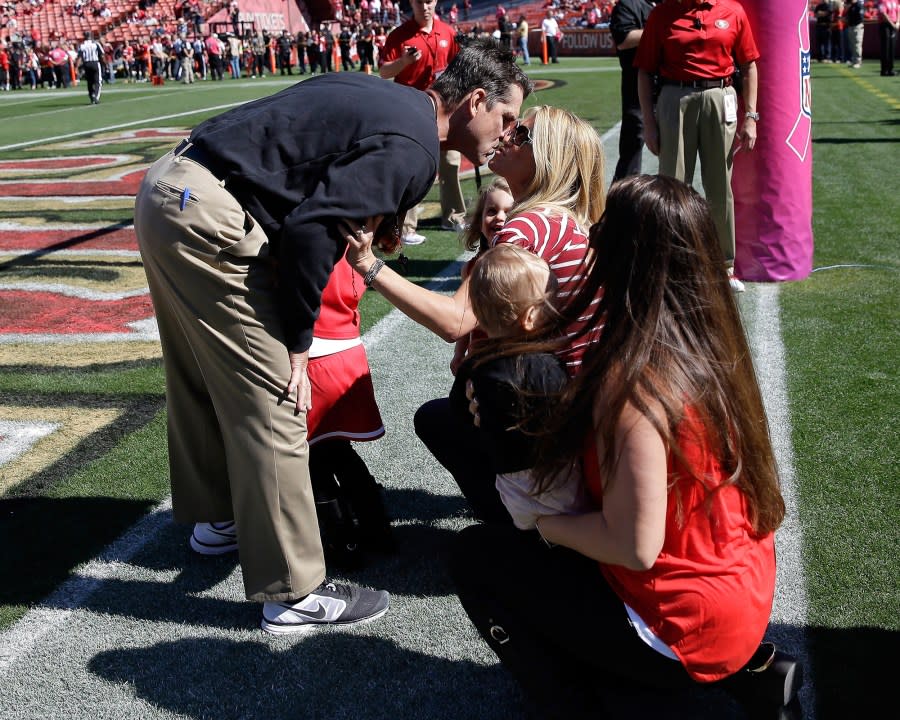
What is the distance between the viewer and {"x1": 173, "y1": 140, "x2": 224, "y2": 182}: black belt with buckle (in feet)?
8.20

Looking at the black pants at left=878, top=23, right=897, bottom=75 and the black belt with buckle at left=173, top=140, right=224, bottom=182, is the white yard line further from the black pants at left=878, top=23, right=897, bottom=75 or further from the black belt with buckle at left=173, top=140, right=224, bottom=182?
the black pants at left=878, top=23, right=897, bottom=75

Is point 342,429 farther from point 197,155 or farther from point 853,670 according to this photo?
point 853,670

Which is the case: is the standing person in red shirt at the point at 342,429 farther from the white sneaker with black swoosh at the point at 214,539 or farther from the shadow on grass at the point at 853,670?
the shadow on grass at the point at 853,670

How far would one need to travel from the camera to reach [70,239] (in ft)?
28.6

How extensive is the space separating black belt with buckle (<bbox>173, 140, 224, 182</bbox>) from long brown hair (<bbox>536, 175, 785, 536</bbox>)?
1.05m

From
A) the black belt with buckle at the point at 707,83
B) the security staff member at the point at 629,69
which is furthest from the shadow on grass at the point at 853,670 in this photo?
the security staff member at the point at 629,69

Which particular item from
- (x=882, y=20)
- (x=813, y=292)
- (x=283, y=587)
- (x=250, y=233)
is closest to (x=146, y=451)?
(x=283, y=587)

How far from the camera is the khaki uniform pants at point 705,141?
6.13m

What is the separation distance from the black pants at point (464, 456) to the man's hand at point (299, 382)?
20.5 inches

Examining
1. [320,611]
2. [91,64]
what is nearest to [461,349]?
[320,611]

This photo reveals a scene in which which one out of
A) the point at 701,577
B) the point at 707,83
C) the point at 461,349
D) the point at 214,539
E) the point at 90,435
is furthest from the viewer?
the point at 707,83

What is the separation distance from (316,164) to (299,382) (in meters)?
→ 0.61

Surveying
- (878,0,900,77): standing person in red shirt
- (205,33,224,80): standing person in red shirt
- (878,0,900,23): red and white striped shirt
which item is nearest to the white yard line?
(878,0,900,23): red and white striped shirt

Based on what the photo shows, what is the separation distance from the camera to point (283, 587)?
8.98 feet
